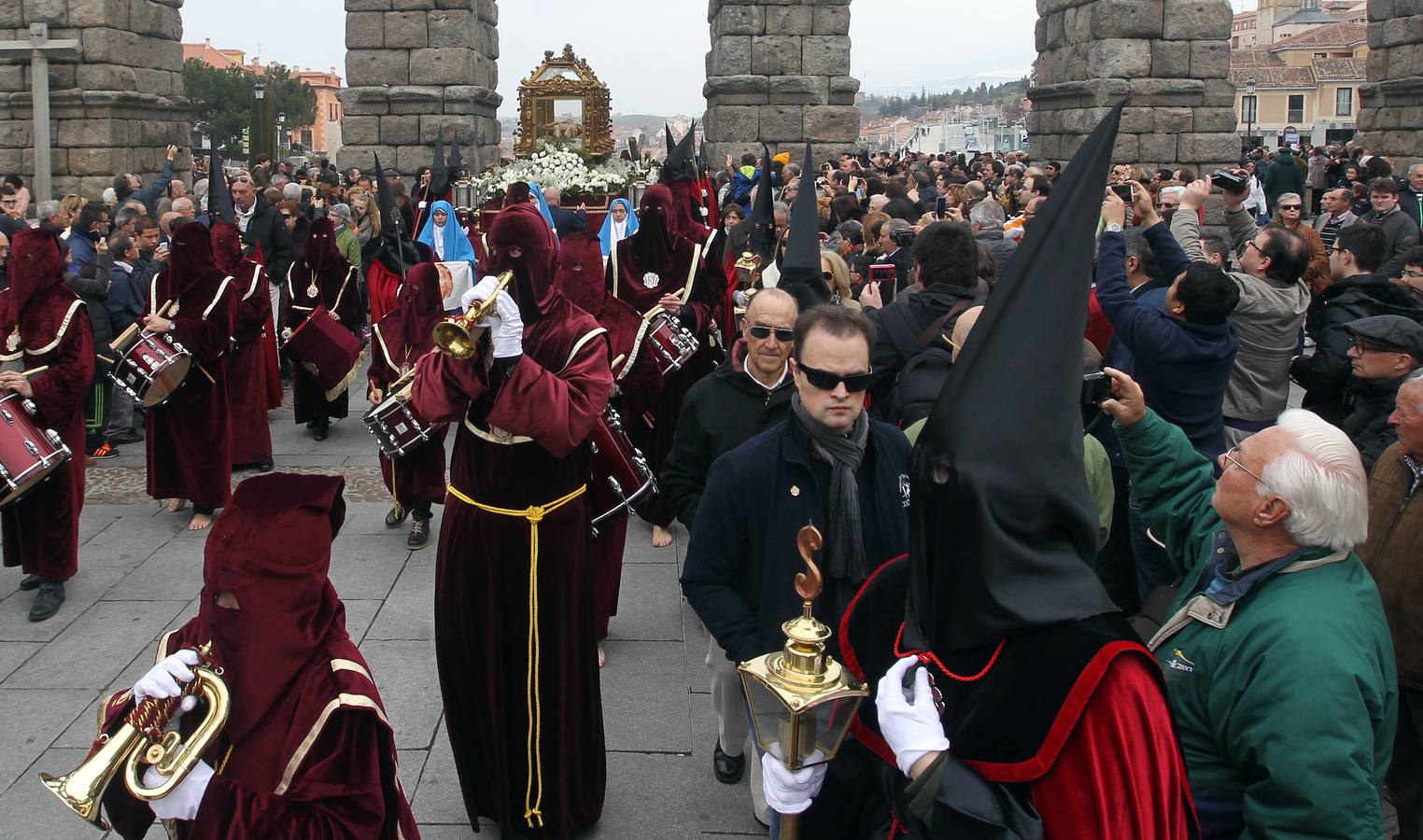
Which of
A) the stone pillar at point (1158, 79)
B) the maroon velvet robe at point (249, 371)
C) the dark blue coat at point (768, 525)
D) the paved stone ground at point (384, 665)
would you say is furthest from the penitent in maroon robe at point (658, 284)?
the stone pillar at point (1158, 79)

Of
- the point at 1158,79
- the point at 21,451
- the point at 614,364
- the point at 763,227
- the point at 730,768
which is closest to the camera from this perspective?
the point at 730,768

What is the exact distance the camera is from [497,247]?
3.92m

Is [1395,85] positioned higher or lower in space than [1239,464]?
higher

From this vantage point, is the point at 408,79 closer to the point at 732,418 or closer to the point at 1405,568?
the point at 732,418

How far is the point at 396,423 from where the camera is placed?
6.78 metres

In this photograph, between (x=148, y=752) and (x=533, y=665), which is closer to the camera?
(x=148, y=752)

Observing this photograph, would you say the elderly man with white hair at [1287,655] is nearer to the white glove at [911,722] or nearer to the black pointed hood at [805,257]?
the white glove at [911,722]

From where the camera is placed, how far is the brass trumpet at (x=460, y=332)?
3.39 meters

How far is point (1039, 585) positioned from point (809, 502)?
134cm

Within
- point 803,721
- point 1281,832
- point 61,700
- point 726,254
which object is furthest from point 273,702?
point 726,254

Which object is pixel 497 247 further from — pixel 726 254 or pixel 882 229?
pixel 726 254

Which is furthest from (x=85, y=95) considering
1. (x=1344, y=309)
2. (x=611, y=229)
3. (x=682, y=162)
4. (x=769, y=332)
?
(x=1344, y=309)

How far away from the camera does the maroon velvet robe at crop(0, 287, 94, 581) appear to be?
6227 mm

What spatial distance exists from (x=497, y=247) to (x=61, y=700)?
3.16 m
